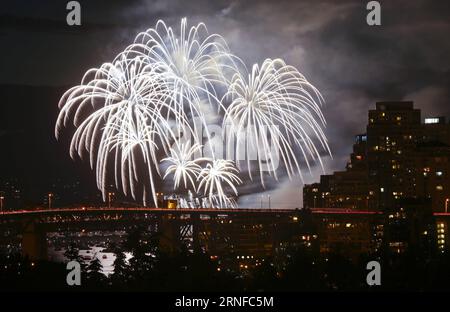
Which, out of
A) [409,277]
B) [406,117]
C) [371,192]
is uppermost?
[406,117]

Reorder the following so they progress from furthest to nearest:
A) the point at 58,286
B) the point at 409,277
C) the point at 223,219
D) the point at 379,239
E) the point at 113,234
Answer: the point at 113,234 < the point at 223,219 < the point at 379,239 < the point at 409,277 < the point at 58,286

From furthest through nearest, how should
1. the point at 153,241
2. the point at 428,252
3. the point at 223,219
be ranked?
the point at 223,219 < the point at 428,252 < the point at 153,241

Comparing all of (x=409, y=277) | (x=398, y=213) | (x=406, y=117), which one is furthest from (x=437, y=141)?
(x=409, y=277)

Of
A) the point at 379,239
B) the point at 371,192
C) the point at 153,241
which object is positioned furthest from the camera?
the point at 371,192

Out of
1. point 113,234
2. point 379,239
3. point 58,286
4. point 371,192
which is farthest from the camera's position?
point 113,234
